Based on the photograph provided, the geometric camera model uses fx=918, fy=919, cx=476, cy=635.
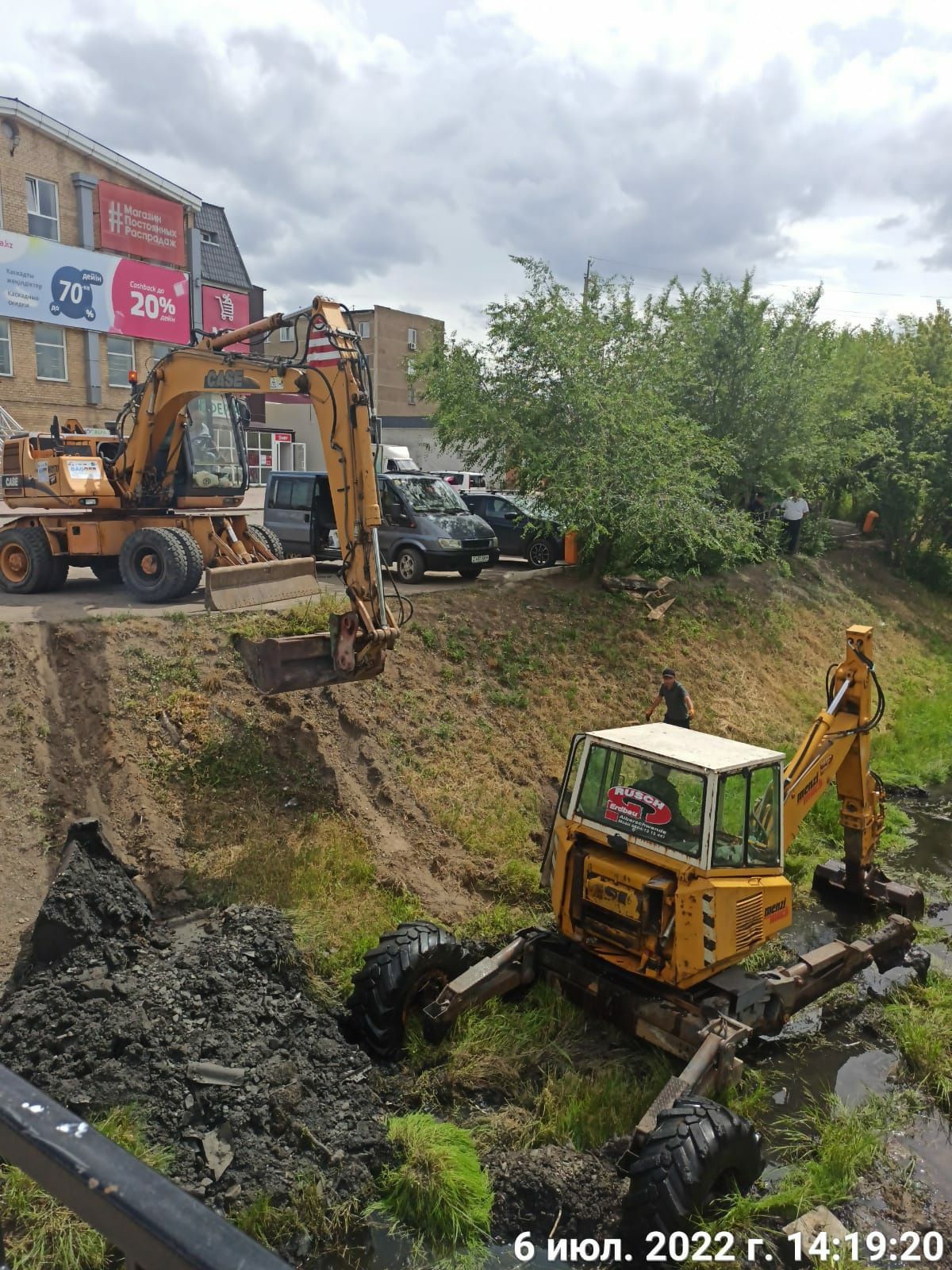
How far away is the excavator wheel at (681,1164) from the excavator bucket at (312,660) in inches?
196

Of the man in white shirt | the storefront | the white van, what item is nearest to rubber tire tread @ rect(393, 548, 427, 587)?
the man in white shirt

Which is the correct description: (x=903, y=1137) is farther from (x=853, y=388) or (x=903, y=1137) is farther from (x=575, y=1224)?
(x=853, y=388)

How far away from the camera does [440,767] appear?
10.8m

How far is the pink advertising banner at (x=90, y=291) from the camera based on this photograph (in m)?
27.2

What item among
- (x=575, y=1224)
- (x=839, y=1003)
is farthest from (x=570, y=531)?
(x=575, y=1224)

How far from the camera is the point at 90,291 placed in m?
29.2

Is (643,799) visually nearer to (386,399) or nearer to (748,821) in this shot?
(748,821)

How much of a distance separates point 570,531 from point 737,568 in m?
5.86

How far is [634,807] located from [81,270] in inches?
1140

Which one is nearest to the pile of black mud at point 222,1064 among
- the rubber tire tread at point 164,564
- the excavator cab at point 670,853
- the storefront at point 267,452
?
the excavator cab at point 670,853

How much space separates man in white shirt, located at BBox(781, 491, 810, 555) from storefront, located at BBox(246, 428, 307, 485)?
21.6m

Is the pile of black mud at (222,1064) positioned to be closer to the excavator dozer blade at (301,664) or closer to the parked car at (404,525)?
the excavator dozer blade at (301,664)

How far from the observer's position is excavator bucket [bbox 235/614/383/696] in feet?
29.2

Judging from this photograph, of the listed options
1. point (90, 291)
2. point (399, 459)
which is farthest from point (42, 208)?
point (399, 459)
